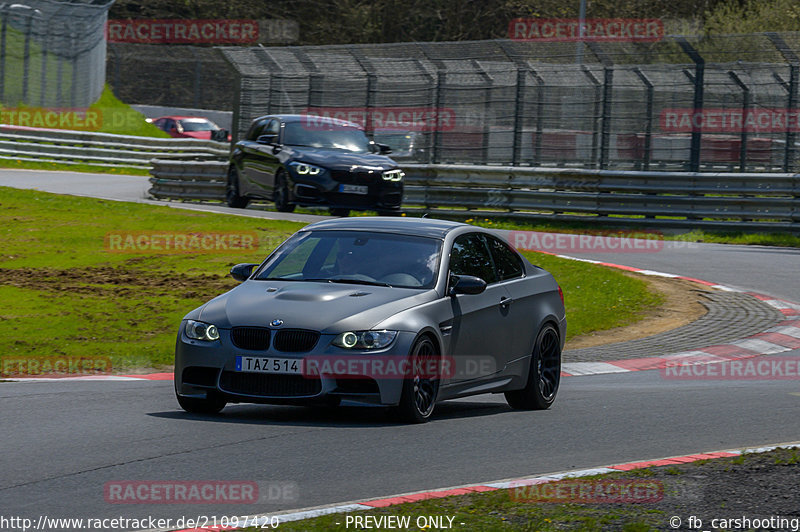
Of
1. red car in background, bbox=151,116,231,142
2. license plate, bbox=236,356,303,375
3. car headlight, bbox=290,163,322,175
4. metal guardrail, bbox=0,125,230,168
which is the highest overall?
red car in background, bbox=151,116,231,142

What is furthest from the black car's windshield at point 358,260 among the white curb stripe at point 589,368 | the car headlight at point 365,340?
the white curb stripe at point 589,368

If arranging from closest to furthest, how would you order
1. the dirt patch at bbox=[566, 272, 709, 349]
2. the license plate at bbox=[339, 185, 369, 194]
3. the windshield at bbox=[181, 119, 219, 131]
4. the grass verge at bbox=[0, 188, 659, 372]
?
1. the grass verge at bbox=[0, 188, 659, 372]
2. the dirt patch at bbox=[566, 272, 709, 349]
3. the license plate at bbox=[339, 185, 369, 194]
4. the windshield at bbox=[181, 119, 219, 131]

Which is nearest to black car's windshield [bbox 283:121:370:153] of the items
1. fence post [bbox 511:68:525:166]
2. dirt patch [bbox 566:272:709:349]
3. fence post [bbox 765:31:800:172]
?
fence post [bbox 511:68:525:166]

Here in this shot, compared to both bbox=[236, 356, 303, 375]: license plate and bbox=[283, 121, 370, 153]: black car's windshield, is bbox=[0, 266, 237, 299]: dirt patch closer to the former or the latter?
bbox=[283, 121, 370, 153]: black car's windshield

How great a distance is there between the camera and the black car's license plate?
874 inches

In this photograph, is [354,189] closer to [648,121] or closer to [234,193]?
[234,193]

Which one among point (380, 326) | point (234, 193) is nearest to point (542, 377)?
point (380, 326)

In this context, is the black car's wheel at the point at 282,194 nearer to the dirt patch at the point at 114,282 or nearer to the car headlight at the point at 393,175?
the car headlight at the point at 393,175

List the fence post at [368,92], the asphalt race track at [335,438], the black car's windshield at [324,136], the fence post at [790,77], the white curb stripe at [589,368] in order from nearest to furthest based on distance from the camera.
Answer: the asphalt race track at [335,438]
the white curb stripe at [589,368]
the black car's windshield at [324,136]
the fence post at [790,77]
the fence post at [368,92]

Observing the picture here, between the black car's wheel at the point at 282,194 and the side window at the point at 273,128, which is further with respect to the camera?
the side window at the point at 273,128

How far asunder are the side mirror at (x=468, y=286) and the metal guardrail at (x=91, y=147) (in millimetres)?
29367

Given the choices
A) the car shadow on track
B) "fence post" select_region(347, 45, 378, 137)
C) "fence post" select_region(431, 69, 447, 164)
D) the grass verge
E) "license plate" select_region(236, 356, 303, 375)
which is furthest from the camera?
"fence post" select_region(347, 45, 378, 137)

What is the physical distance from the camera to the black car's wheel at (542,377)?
10.1 m

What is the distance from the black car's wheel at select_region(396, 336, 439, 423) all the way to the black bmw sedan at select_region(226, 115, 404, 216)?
13428 mm
